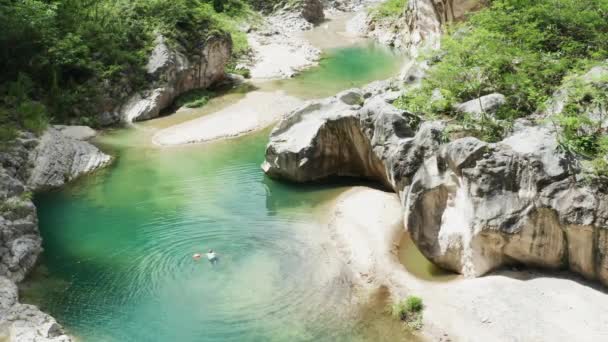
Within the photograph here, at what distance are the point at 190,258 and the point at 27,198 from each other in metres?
7.28

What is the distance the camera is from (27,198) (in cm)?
2203

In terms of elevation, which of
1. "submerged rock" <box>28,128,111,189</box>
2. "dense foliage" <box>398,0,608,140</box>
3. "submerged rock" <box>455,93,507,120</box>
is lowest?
"submerged rock" <box>28,128,111,189</box>

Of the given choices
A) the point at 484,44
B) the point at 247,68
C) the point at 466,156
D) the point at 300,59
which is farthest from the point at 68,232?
the point at 300,59

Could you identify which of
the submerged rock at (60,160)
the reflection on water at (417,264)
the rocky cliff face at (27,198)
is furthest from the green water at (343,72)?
the reflection on water at (417,264)

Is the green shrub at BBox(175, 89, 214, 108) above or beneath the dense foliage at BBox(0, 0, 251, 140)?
beneath

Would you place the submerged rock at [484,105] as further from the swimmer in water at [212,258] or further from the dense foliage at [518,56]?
the swimmer in water at [212,258]

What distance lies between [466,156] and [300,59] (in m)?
34.3

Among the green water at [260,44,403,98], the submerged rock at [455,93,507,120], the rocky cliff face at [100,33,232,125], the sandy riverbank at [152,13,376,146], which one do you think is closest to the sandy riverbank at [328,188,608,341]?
the submerged rock at [455,93,507,120]

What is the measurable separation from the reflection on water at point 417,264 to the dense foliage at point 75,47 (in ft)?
63.5

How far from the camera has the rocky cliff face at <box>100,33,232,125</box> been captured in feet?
119

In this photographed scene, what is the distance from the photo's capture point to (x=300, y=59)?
49562mm

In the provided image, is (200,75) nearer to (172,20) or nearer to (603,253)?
(172,20)

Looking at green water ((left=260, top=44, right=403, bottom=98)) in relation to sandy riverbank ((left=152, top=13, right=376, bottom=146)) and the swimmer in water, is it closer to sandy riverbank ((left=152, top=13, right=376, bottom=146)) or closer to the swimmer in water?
sandy riverbank ((left=152, top=13, right=376, bottom=146))

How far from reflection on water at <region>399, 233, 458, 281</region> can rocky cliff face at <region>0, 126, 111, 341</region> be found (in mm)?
10563
